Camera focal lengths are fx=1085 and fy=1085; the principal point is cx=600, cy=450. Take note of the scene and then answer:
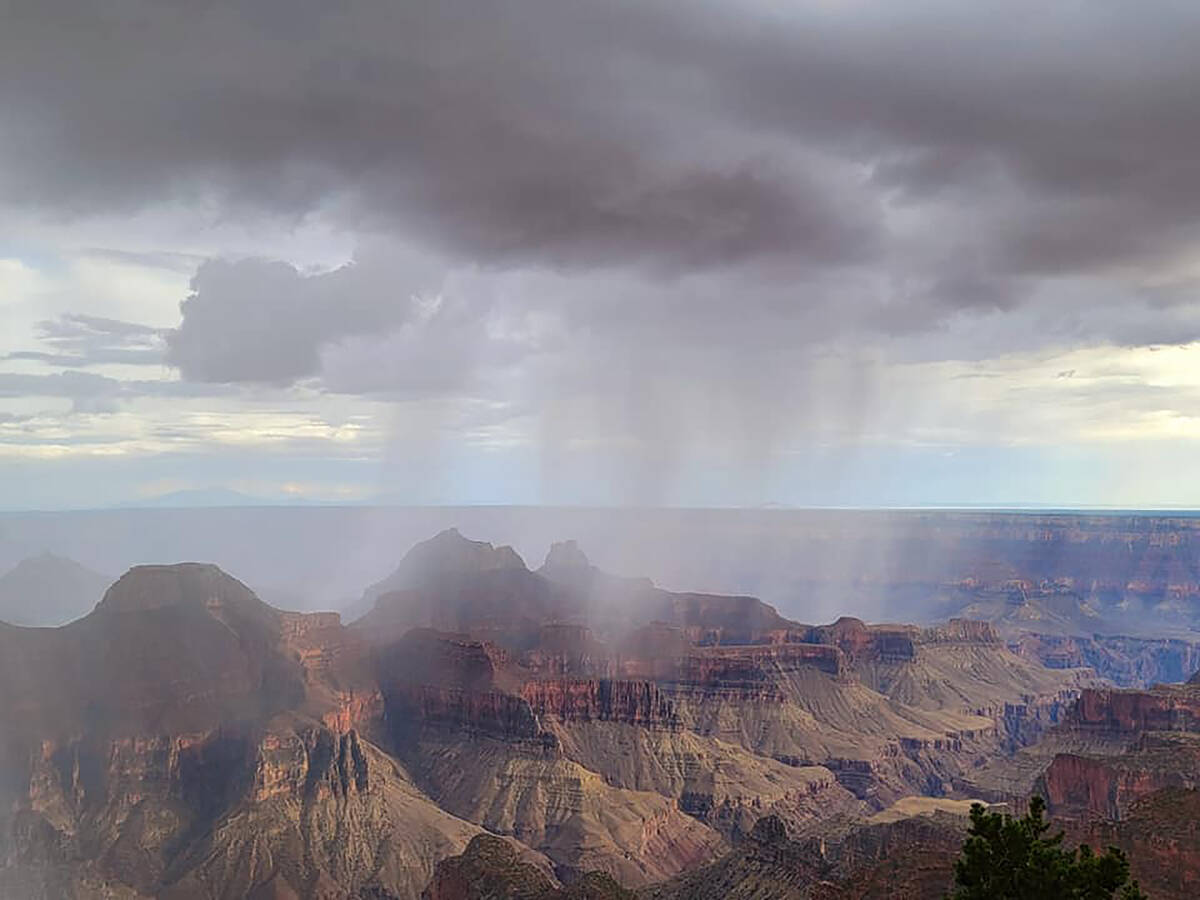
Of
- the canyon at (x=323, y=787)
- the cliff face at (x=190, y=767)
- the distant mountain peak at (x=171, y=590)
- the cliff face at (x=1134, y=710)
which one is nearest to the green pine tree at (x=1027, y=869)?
the canyon at (x=323, y=787)

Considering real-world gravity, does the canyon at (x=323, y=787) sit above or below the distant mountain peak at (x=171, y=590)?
below

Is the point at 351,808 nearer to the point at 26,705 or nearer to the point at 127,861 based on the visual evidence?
→ the point at 127,861

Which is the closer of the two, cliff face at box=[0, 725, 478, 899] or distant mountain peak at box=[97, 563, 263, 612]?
cliff face at box=[0, 725, 478, 899]

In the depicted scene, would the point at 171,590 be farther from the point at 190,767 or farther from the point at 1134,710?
the point at 1134,710

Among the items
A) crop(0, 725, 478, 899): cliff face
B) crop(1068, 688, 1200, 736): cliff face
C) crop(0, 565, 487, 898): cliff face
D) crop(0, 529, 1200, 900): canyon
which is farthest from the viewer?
crop(1068, 688, 1200, 736): cliff face

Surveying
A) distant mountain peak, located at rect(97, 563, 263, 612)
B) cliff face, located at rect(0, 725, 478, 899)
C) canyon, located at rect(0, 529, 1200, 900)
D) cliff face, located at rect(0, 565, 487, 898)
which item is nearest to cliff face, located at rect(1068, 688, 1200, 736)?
canyon, located at rect(0, 529, 1200, 900)

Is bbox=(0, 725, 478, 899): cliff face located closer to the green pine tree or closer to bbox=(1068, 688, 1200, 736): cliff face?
bbox=(1068, 688, 1200, 736): cliff face

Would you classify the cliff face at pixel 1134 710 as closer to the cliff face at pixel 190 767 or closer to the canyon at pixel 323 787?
the canyon at pixel 323 787

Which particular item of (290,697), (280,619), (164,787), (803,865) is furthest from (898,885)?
(280,619)
